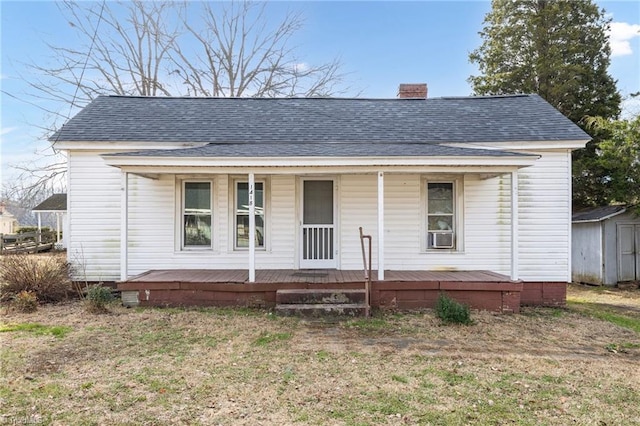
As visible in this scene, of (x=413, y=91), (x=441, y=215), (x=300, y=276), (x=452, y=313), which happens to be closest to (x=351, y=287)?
(x=300, y=276)

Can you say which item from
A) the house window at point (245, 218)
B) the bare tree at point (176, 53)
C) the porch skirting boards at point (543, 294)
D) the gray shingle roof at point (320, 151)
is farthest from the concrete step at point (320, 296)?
the bare tree at point (176, 53)

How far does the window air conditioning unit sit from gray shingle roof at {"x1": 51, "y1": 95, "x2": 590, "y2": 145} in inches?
83.7

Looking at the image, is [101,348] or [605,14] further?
[605,14]

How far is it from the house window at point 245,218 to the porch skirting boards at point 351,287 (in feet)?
5.32

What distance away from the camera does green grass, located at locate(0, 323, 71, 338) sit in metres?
5.47

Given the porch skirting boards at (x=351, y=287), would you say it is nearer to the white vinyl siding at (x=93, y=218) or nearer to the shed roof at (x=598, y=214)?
the white vinyl siding at (x=93, y=218)

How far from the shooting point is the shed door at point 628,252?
11.0m

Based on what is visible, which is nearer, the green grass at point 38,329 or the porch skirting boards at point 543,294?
the green grass at point 38,329

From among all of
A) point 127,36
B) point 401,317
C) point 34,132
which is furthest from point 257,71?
point 401,317

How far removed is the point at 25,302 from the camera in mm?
6688

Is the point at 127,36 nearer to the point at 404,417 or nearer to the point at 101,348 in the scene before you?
the point at 101,348

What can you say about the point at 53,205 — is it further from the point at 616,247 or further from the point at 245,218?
the point at 616,247

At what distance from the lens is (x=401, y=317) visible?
6414 mm

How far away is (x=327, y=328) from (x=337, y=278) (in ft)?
4.97
